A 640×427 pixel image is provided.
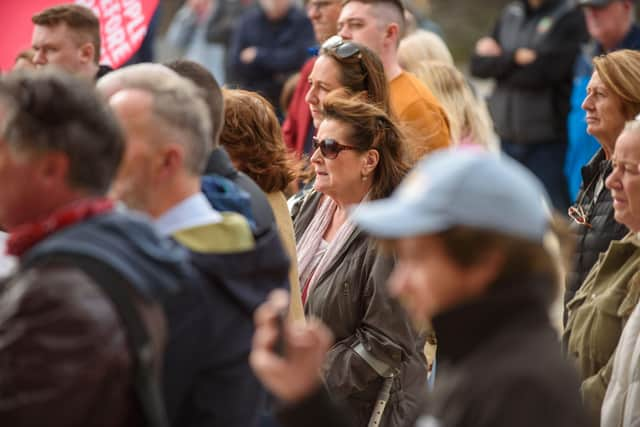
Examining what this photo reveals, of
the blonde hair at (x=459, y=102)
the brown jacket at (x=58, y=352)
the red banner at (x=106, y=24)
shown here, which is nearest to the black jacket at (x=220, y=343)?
the brown jacket at (x=58, y=352)

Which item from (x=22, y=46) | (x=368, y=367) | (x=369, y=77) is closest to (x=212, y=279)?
(x=368, y=367)

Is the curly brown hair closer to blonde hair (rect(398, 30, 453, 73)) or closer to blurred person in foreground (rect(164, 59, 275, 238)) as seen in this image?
blurred person in foreground (rect(164, 59, 275, 238))

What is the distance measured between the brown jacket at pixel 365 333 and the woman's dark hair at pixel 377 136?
312 mm

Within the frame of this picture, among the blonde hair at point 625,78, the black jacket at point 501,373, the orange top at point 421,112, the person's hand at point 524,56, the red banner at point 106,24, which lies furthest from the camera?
the person's hand at point 524,56

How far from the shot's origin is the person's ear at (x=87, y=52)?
6684 millimetres

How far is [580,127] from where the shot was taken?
30.1 feet

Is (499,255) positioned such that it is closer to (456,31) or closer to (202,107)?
(202,107)

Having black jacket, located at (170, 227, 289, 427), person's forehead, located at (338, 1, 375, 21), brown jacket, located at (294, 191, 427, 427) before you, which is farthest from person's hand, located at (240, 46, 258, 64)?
black jacket, located at (170, 227, 289, 427)

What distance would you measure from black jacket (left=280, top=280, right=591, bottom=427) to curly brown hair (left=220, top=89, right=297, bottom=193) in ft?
7.90

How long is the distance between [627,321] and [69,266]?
8.08 ft

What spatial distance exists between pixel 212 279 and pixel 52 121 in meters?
0.64

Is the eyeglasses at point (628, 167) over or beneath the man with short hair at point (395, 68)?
Result: over

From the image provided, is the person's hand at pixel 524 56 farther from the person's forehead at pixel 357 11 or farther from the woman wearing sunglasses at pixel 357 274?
the woman wearing sunglasses at pixel 357 274

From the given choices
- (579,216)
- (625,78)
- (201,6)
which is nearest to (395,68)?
(625,78)
